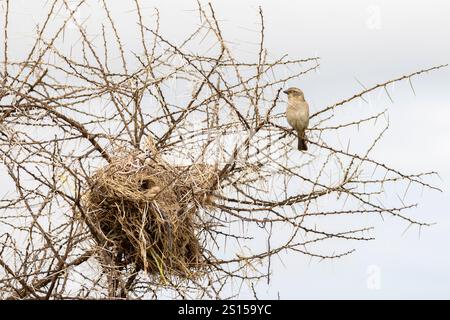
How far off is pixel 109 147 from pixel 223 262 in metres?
0.75

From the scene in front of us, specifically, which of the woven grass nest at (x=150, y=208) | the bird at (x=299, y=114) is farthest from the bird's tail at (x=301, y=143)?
the woven grass nest at (x=150, y=208)

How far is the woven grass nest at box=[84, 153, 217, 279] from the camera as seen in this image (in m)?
4.59

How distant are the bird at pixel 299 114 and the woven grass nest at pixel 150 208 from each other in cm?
42

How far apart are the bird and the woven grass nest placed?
42cm

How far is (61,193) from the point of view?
14.0ft

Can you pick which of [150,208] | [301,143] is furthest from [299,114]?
[150,208]

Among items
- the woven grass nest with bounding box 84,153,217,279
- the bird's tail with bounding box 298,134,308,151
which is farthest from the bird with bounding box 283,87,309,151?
the woven grass nest with bounding box 84,153,217,279

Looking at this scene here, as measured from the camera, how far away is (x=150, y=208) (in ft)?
15.1

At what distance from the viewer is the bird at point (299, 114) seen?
4.59 m

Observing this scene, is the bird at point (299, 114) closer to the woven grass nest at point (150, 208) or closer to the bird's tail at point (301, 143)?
the bird's tail at point (301, 143)

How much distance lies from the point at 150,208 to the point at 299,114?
899mm
